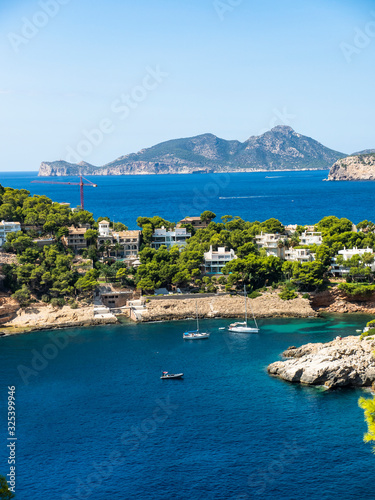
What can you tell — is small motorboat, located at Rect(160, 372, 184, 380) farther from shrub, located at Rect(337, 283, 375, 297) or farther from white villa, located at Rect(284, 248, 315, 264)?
white villa, located at Rect(284, 248, 315, 264)

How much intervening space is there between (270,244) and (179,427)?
3598cm

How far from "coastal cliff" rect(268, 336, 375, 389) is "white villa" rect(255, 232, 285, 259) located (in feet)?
82.4

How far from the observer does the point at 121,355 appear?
41438 mm

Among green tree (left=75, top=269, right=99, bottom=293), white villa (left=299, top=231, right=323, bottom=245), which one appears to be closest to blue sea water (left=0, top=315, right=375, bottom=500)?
green tree (left=75, top=269, right=99, bottom=293)

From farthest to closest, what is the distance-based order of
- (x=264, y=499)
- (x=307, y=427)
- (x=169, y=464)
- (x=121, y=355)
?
(x=121, y=355), (x=307, y=427), (x=169, y=464), (x=264, y=499)

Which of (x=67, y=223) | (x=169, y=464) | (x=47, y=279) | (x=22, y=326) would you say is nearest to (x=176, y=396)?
(x=169, y=464)

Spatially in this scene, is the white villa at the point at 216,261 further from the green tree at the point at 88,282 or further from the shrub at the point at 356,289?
the shrub at the point at 356,289

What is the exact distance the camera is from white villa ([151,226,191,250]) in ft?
221

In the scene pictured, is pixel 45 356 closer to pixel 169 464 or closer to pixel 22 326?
pixel 22 326

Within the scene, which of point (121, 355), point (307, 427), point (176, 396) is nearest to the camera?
point (307, 427)

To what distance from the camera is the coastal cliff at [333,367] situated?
34750 millimetres

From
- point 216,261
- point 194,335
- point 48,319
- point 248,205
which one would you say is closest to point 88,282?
point 48,319

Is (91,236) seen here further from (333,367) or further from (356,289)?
(333,367)

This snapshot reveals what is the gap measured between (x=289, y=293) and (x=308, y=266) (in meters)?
3.44
